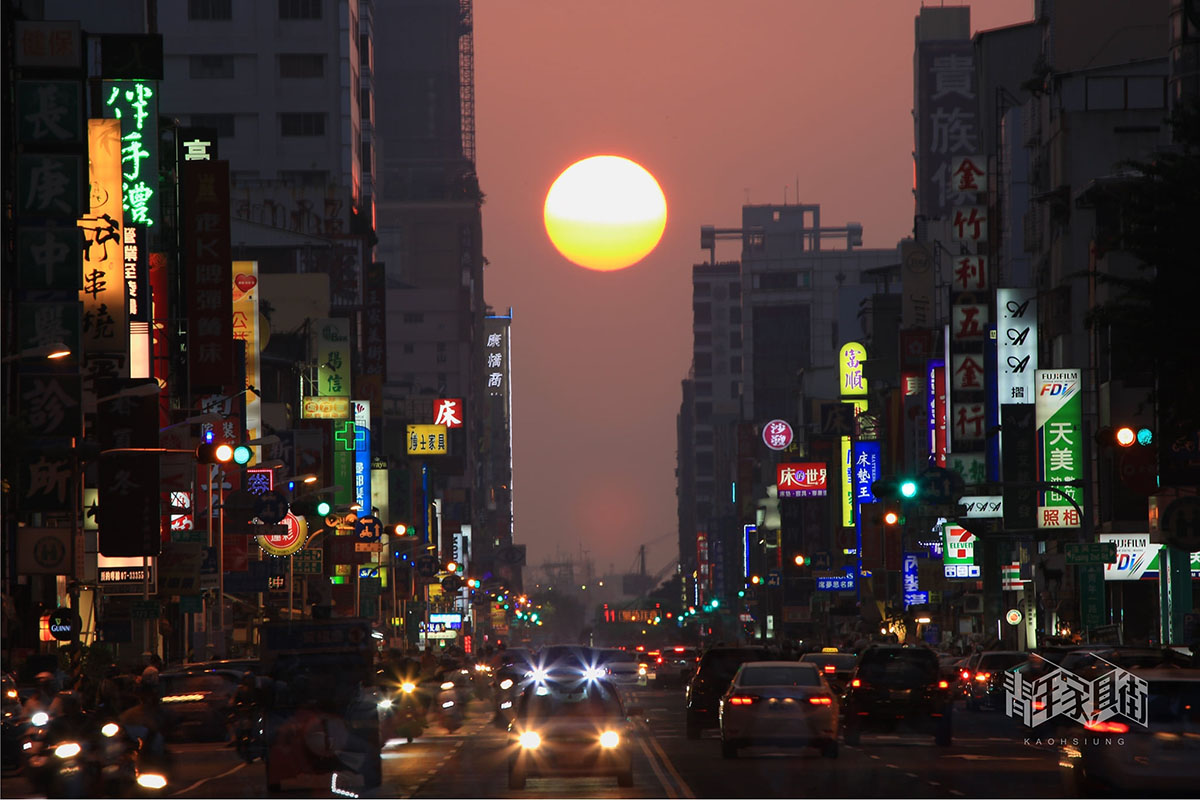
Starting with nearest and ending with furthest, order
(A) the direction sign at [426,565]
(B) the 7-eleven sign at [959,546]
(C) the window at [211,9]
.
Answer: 1. (B) the 7-eleven sign at [959,546]
2. (A) the direction sign at [426,565]
3. (C) the window at [211,9]

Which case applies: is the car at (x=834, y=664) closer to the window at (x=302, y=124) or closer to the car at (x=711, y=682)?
the car at (x=711, y=682)

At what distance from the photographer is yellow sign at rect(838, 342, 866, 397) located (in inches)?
5438

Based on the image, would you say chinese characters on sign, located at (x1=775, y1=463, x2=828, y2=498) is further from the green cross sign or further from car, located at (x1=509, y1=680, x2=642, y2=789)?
car, located at (x1=509, y1=680, x2=642, y2=789)

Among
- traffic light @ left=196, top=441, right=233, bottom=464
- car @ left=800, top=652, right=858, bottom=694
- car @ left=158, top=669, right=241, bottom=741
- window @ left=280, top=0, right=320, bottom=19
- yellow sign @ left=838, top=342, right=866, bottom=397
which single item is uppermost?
window @ left=280, top=0, right=320, bottom=19

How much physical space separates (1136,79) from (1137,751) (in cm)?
6031

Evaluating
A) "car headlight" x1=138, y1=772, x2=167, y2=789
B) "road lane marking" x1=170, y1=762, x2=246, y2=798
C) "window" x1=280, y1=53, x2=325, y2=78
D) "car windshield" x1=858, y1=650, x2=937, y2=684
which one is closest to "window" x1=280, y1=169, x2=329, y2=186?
"window" x1=280, y1=53, x2=325, y2=78

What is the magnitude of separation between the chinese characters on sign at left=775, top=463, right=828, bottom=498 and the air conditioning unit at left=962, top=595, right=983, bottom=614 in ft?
161

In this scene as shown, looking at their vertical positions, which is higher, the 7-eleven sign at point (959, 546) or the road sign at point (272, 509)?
the road sign at point (272, 509)

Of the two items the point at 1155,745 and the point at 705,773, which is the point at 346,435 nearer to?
the point at 705,773

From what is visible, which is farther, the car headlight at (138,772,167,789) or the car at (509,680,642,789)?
the car at (509,680,642,789)

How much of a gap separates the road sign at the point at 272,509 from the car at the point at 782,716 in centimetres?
2866

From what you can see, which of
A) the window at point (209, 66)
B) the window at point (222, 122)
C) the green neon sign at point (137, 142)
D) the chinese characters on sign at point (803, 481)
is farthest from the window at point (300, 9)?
the green neon sign at point (137, 142)

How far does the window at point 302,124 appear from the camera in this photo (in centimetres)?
13350

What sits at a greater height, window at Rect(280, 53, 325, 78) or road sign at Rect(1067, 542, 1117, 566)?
window at Rect(280, 53, 325, 78)
